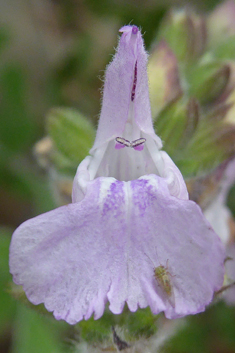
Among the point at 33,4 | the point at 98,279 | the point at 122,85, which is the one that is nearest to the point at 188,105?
the point at 122,85

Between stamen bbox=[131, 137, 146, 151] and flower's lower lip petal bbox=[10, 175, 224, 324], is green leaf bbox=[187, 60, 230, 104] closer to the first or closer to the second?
stamen bbox=[131, 137, 146, 151]

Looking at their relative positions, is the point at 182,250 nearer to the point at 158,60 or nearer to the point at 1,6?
the point at 158,60

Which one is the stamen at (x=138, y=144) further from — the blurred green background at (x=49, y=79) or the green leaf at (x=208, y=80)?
the blurred green background at (x=49, y=79)

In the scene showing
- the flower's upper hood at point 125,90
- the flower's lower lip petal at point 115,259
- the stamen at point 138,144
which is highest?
the flower's upper hood at point 125,90

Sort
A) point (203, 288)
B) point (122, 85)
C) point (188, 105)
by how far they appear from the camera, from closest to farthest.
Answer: point (203, 288) < point (122, 85) < point (188, 105)

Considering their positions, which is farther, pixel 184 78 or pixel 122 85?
pixel 184 78

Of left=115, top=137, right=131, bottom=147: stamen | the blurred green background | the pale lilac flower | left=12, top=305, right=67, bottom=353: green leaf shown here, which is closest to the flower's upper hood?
left=115, top=137, right=131, bottom=147: stamen

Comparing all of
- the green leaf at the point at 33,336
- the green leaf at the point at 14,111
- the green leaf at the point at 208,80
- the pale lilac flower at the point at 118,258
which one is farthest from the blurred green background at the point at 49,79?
the pale lilac flower at the point at 118,258
